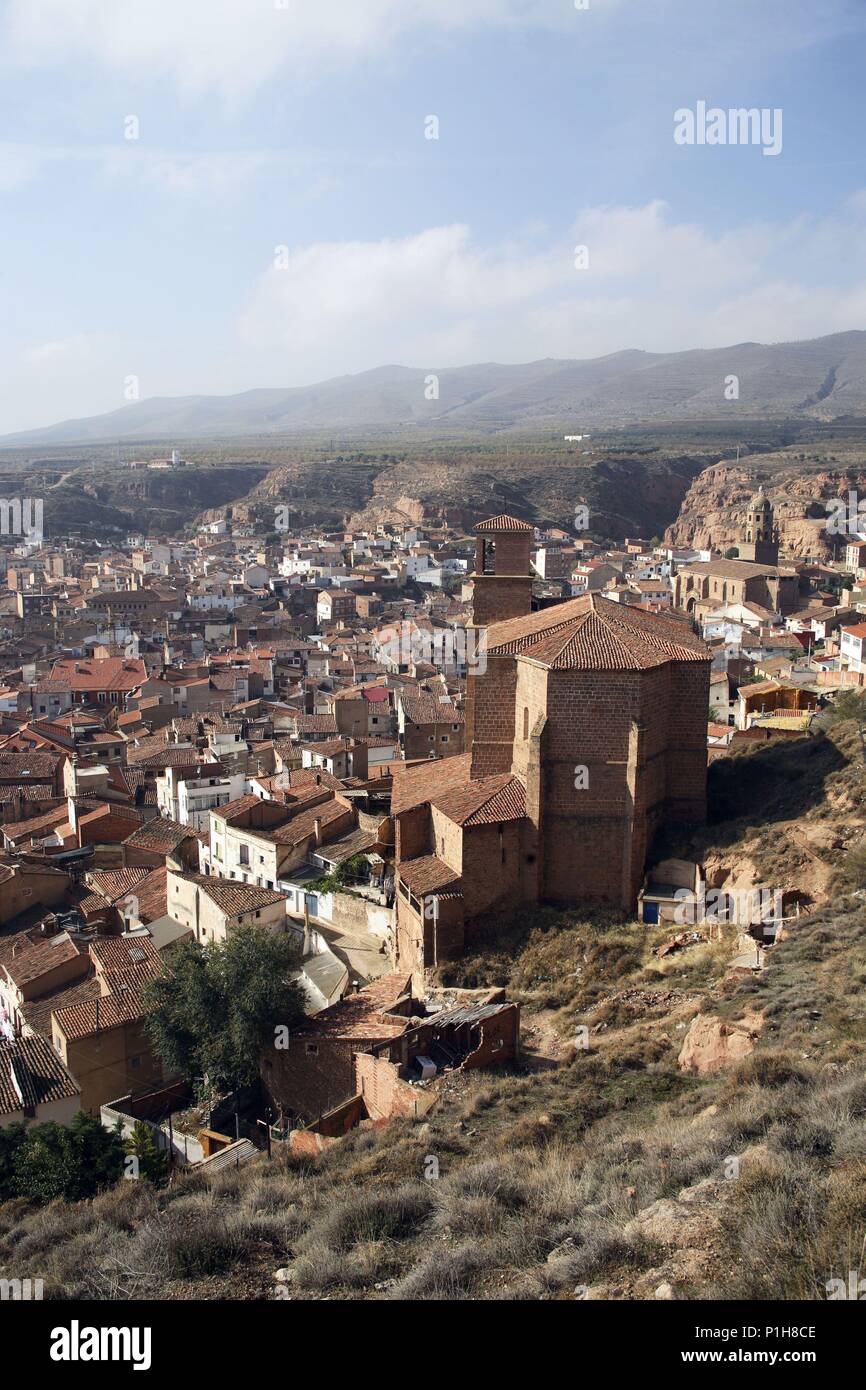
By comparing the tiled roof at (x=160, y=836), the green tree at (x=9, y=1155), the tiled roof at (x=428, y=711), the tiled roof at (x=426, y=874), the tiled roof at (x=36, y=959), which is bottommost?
the green tree at (x=9, y=1155)

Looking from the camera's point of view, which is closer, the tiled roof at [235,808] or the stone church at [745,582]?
the tiled roof at [235,808]

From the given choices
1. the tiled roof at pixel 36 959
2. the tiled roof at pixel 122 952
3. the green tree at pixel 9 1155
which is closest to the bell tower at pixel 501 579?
the tiled roof at pixel 122 952

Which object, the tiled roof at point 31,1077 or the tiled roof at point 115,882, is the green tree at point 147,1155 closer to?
the tiled roof at point 31,1077

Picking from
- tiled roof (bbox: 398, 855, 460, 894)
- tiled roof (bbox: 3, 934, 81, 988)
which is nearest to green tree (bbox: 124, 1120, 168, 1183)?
tiled roof (bbox: 3, 934, 81, 988)

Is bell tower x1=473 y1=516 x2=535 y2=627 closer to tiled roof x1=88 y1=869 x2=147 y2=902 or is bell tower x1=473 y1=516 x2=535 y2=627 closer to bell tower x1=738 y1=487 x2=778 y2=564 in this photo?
tiled roof x1=88 y1=869 x2=147 y2=902

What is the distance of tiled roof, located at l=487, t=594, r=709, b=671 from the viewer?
1769 cm

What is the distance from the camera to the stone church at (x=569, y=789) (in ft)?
57.6

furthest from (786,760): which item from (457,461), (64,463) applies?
(64,463)

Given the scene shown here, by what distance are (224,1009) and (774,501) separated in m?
88.3

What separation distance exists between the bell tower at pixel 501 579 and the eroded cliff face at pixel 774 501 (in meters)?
62.5

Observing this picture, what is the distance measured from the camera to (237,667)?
147 ft

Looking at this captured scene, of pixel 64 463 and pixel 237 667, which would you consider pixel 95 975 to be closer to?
pixel 237 667

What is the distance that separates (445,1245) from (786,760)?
13253mm

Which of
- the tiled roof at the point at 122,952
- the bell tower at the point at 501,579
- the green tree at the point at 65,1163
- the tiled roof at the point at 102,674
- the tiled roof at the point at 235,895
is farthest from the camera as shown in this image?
the tiled roof at the point at 102,674
